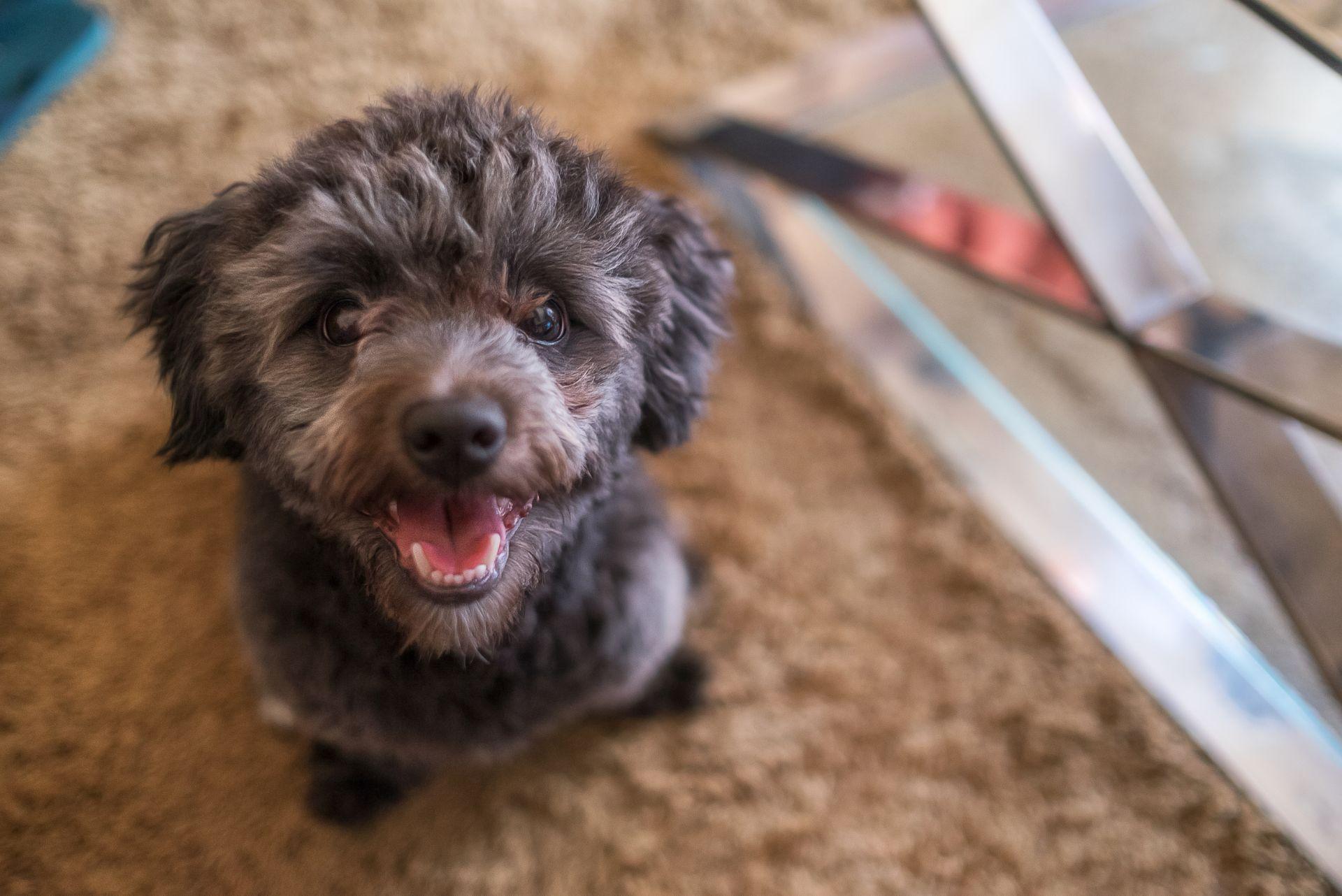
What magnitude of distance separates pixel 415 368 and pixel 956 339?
5.19ft

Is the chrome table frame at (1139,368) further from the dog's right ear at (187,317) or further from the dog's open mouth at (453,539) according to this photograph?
the dog's right ear at (187,317)

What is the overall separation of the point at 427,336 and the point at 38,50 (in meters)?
1.73

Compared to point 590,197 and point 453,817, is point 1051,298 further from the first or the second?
point 453,817

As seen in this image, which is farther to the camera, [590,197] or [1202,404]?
[1202,404]

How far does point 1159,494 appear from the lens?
6.28 ft

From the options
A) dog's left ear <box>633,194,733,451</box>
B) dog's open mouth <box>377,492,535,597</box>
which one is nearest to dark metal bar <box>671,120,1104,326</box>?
dog's left ear <box>633,194,733,451</box>

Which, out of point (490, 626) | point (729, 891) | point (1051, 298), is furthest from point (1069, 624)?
point (490, 626)

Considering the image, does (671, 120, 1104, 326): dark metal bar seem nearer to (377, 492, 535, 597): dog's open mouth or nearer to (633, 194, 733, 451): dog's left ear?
(633, 194, 733, 451): dog's left ear

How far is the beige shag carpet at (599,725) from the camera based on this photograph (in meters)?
1.48

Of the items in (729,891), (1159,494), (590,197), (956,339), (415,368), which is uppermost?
(590,197)

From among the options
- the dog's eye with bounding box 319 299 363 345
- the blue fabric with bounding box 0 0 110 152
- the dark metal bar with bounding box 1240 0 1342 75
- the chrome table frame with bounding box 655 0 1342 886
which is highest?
the dark metal bar with bounding box 1240 0 1342 75

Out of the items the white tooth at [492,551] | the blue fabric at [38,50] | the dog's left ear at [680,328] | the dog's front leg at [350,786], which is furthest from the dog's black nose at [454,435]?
the blue fabric at [38,50]

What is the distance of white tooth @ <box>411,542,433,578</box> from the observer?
3.26 ft

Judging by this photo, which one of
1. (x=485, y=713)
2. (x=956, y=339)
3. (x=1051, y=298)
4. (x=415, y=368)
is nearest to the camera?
(x=415, y=368)
